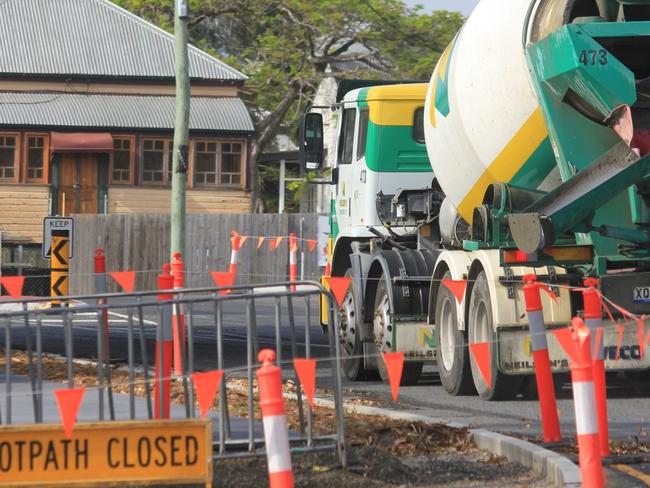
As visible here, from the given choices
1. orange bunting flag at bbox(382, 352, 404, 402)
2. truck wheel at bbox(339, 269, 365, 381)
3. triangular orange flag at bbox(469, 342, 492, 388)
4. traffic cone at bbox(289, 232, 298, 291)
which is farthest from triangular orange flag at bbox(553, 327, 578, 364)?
traffic cone at bbox(289, 232, 298, 291)

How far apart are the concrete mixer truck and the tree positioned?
3039cm

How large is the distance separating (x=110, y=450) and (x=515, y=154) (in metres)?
5.74

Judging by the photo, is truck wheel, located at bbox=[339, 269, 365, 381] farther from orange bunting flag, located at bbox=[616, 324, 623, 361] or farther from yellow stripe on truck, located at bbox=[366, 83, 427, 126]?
orange bunting flag, located at bbox=[616, 324, 623, 361]

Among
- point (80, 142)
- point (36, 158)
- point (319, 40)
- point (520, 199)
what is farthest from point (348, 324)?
point (319, 40)

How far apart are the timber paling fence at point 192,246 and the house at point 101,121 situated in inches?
184

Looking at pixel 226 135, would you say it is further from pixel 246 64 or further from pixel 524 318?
pixel 524 318

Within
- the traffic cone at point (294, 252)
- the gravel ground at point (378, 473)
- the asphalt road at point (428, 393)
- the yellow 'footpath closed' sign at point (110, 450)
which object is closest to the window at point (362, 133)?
the asphalt road at point (428, 393)

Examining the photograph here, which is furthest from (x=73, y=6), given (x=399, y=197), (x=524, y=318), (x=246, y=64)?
(x=524, y=318)

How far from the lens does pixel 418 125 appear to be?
16.7m

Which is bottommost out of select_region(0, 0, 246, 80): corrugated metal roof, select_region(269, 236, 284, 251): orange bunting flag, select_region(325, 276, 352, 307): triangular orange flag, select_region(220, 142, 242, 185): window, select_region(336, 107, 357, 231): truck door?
select_region(325, 276, 352, 307): triangular orange flag

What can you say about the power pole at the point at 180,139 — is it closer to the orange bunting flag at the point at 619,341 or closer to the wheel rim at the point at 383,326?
the wheel rim at the point at 383,326

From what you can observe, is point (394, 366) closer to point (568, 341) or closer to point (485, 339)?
point (568, 341)

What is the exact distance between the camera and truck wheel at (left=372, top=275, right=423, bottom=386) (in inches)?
605

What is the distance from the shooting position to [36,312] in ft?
27.8
